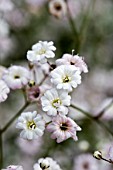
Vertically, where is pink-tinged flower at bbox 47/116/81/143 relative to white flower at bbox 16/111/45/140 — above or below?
below

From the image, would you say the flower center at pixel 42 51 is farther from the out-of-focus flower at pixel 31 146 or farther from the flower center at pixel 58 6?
the out-of-focus flower at pixel 31 146

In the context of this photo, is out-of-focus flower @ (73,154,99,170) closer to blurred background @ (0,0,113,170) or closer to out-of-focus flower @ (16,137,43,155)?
blurred background @ (0,0,113,170)

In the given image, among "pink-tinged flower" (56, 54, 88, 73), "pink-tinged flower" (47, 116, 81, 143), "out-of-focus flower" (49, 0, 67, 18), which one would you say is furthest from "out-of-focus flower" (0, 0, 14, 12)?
"pink-tinged flower" (47, 116, 81, 143)

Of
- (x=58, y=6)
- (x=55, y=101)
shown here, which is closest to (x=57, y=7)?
(x=58, y=6)

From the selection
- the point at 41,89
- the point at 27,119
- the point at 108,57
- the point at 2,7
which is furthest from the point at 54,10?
Result: the point at 108,57

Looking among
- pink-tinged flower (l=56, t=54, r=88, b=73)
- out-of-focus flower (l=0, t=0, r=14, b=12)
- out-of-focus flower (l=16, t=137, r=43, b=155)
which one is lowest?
pink-tinged flower (l=56, t=54, r=88, b=73)

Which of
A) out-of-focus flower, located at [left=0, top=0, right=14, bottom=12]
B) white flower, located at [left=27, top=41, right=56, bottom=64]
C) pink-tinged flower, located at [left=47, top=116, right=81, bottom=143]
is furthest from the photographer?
out-of-focus flower, located at [left=0, top=0, right=14, bottom=12]
